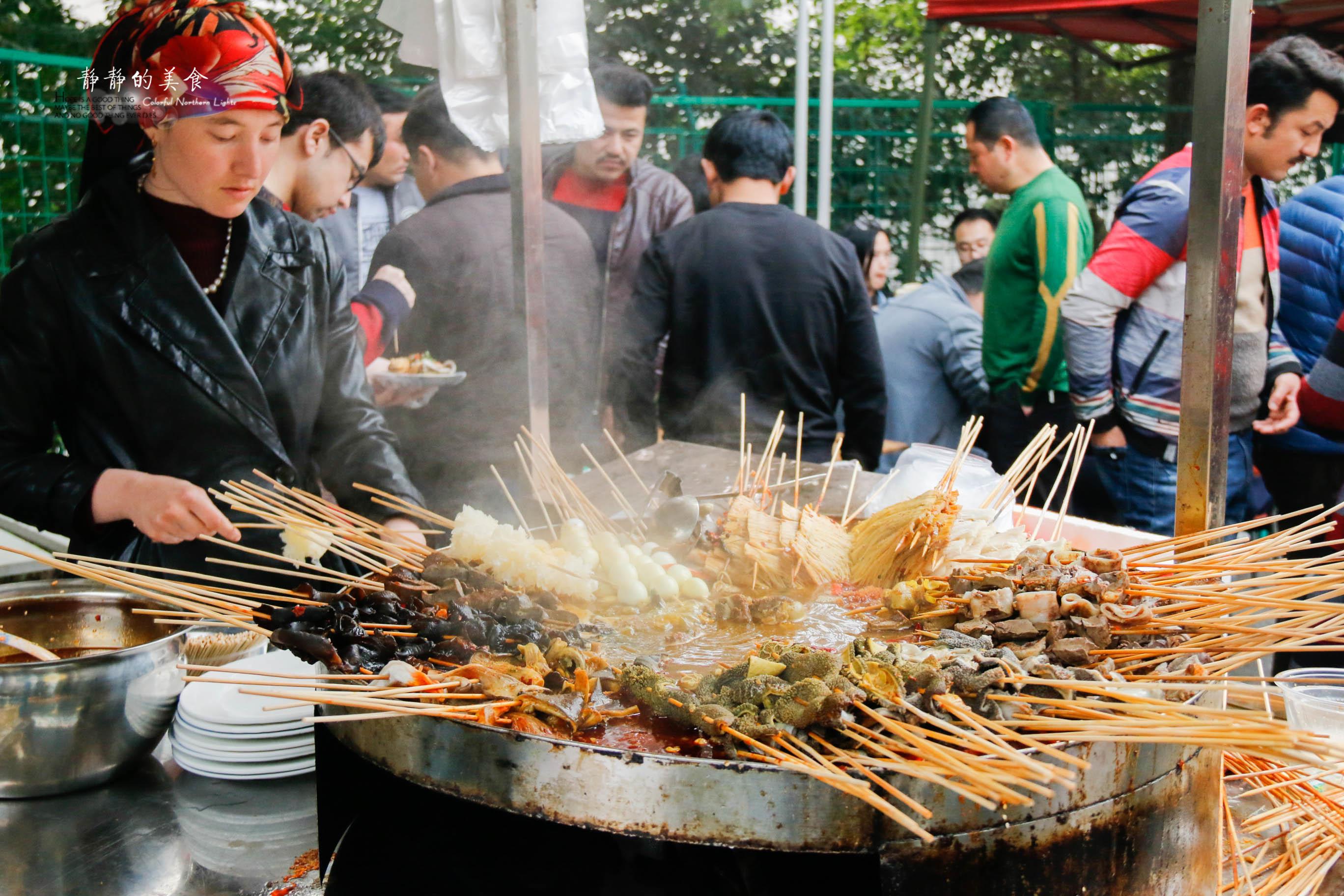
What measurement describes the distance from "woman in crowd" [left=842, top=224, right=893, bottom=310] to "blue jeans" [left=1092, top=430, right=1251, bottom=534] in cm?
277

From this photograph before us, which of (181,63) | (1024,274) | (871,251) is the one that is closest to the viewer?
(181,63)

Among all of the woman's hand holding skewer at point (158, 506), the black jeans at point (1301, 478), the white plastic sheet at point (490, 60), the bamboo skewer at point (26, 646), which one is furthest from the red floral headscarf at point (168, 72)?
the black jeans at point (1301, 478)

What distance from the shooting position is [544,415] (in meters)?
3.37

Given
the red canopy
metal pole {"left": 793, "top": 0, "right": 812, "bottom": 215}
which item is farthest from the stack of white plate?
the red canopy

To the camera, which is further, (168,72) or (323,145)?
(323,145)

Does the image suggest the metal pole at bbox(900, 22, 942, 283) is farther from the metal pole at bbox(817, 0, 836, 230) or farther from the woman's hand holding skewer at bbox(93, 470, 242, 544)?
the woman's hand holding skewer at bbox(93, 470, 242, 544)

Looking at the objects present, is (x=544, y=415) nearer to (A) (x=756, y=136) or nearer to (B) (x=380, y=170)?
(A) (x=756, y=136)

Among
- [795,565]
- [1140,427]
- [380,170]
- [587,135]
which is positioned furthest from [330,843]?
[380,170]

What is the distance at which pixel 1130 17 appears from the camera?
353 inches

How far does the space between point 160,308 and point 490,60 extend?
4.55ft

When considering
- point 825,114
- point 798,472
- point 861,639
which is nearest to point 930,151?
point 825,114

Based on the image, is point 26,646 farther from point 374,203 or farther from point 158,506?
point 374,203

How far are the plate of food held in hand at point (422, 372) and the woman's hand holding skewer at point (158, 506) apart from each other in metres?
1.58

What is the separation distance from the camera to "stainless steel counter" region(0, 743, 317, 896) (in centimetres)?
197
